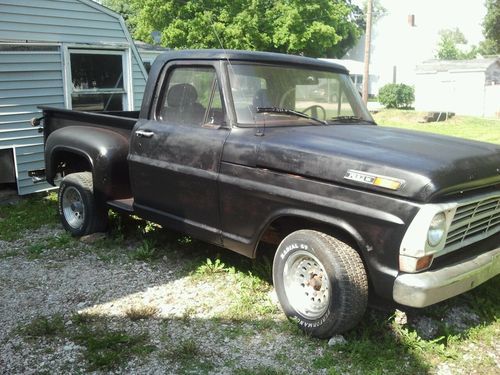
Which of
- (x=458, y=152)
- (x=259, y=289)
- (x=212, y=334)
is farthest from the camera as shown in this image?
(x=259, y=289)

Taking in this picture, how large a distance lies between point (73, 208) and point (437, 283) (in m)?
4.16

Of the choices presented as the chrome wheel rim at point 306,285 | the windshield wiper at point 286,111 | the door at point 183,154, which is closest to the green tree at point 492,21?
the windshield wiper at point 286,111

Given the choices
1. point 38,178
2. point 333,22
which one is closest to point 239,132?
point 38,178

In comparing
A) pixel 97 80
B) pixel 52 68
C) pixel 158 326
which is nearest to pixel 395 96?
pixel 97 80

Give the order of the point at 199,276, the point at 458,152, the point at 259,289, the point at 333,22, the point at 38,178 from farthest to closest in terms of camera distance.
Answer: the point at 333,22
the point at 38,178
the point at 199,276
the point at 259,289
the point at 458,152

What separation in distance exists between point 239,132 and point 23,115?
224 inches

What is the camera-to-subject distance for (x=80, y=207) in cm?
577

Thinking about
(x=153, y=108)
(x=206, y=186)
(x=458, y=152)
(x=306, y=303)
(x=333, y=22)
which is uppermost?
(x=333, y=22)

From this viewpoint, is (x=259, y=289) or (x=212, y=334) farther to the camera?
(x=259, y=289)

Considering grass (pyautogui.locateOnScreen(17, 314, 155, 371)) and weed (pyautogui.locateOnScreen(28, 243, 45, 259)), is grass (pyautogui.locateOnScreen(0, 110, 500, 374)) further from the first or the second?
weed (pyautogui.locateOnScreen(28, 243, 45, 259))

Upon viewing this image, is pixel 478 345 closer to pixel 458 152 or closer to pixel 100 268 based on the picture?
pixel 458 152

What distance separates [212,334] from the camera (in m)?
3.77

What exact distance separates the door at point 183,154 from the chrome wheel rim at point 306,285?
0.76m

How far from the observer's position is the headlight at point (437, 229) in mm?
3064
